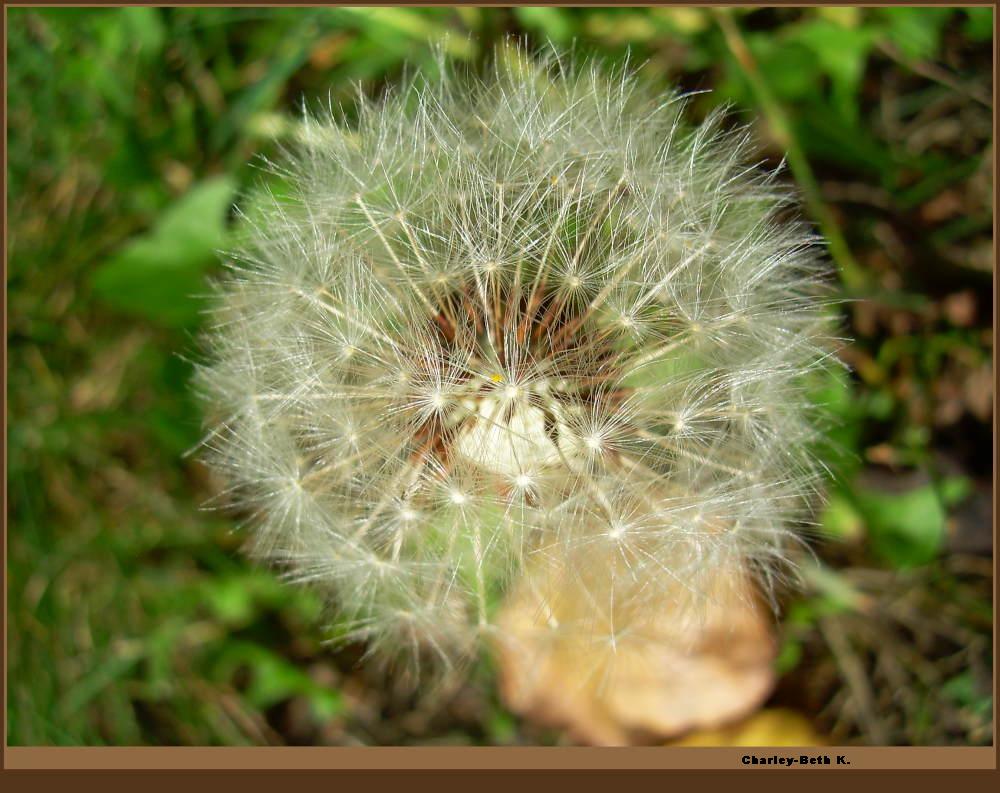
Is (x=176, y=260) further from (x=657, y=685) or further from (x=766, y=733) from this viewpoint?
(x=766, y=733)

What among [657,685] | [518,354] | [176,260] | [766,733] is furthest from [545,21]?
[766,733]

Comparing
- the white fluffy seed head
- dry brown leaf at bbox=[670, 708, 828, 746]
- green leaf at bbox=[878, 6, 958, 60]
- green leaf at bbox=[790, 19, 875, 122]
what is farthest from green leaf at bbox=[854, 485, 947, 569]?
green leaf at bbox=[878, 6, 958, 60]

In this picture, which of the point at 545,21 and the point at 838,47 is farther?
the point at 838,47

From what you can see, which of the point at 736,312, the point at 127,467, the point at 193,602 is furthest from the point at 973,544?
the point at 127,467

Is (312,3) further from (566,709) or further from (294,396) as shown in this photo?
(566,709)

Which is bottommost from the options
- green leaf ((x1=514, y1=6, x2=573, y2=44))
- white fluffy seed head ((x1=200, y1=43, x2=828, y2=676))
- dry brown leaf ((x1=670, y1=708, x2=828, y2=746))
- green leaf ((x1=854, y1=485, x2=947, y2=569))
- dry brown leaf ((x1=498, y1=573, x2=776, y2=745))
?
dry brown leaf ((x1=670, y1=708, x2=828, y2=746))

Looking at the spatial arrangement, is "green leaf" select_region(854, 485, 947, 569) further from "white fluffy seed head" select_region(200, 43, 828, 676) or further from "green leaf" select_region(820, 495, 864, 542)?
"white fluffy seed head" select_region(200, 43, 828, 676)

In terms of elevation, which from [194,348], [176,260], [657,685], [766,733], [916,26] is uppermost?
[916,26]
